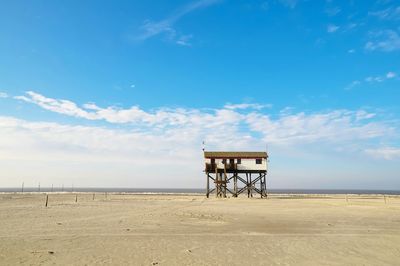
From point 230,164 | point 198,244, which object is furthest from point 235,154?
point 198,244

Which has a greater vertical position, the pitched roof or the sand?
the pitched roof

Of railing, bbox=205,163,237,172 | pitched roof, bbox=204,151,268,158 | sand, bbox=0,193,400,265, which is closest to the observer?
sand, bbox=0,193,400,265

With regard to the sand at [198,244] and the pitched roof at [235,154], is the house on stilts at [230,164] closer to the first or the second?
the pitched roof at [235,154]

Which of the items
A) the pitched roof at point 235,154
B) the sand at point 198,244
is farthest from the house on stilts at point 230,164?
the sand at point 198,244

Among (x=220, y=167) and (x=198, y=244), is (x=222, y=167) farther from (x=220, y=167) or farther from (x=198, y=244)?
(x=198, y=244)

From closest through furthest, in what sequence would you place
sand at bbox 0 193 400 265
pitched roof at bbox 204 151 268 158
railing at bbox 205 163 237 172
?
sand at bbox 0 193 400 265, railing at bbox 205 163 237 172, pitched roof at bbox 204 151 268 158

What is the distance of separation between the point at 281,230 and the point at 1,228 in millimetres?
14266

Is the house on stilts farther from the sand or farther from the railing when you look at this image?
the sand

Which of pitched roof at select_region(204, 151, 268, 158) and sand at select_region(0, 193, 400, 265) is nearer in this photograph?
sand at select_region(0, 193, 400, 265)

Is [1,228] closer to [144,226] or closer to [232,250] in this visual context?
[144,226]

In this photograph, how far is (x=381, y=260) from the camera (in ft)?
35.6

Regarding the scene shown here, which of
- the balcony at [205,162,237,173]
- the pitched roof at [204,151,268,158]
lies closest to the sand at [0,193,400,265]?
the balcony at [205,162,237,173]

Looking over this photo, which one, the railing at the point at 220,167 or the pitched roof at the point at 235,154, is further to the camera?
the pitched roof at the point at 235,154

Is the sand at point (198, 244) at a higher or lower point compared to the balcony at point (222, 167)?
lower
